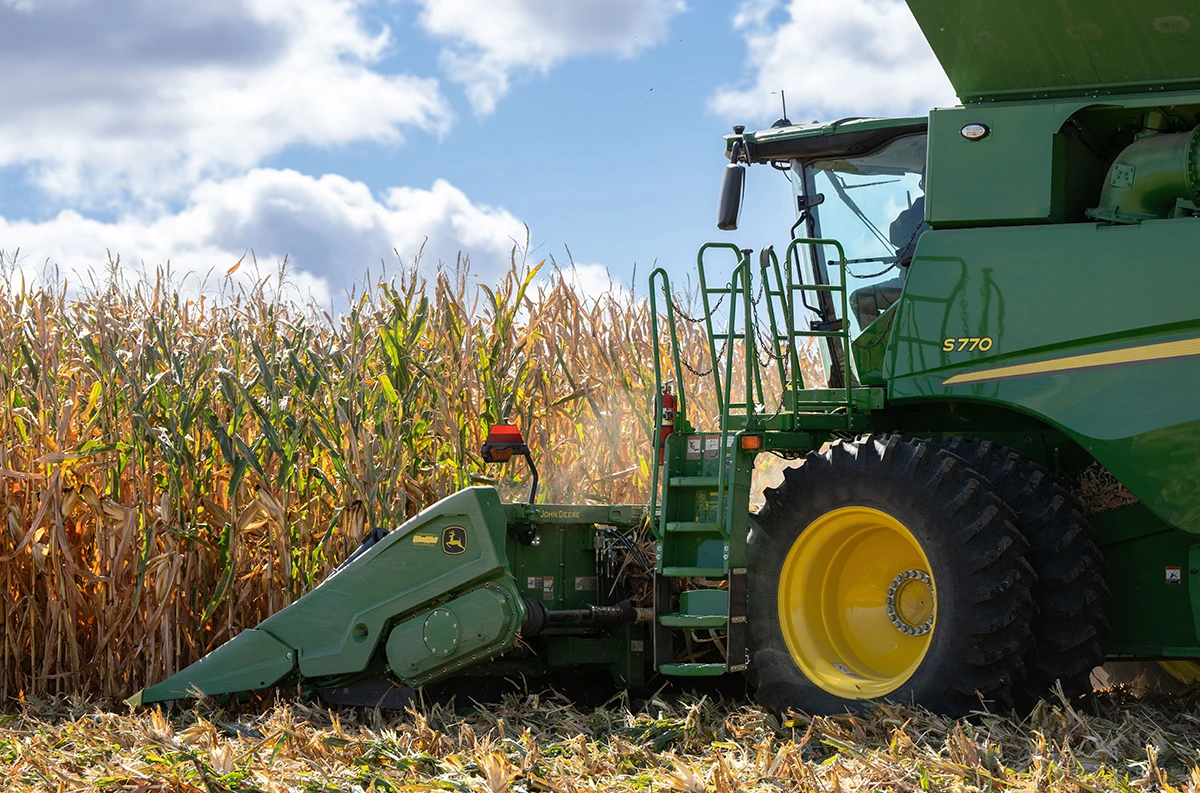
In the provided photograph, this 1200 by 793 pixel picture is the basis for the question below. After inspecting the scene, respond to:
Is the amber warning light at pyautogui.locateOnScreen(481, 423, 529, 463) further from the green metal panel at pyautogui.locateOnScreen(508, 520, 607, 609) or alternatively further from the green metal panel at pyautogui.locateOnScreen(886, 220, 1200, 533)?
the green metal panel at pyautogui.locateOnScreen(886, 220, 1200, 533)

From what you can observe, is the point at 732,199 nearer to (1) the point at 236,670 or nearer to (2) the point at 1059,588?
(2) the point at 1059,588

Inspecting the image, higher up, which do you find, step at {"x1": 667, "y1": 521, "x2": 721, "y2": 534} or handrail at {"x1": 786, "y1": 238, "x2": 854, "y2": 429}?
handrail at {"x1": 786, "y1": 238, "x2": 854, "y2": 429}

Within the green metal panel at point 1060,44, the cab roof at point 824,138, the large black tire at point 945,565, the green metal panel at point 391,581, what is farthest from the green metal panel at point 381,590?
the green metal panel at point 1060,44

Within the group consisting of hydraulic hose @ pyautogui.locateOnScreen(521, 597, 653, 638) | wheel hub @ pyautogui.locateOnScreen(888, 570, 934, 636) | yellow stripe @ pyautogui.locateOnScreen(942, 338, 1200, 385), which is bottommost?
hydraulic hose @ pyautogui.locateOnScreen(521, 597, 653, 638)

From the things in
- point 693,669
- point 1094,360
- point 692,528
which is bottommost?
point 693,669

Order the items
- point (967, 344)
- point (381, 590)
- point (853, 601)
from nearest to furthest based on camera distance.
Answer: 1. point (967, 344)
2. point (853, 601)
3. point (381, 590)

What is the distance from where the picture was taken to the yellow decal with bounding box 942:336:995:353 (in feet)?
15.0

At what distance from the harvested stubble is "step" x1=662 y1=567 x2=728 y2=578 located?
161 cm

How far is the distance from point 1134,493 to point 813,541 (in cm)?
113

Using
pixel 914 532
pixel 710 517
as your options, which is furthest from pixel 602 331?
pixel 914 532

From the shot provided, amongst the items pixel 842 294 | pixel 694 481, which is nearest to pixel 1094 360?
pixel 842 294

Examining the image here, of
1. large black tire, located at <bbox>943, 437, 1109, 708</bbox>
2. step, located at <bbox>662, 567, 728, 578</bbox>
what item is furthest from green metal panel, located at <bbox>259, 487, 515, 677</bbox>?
large black tire, located at <bbox>943, 437, 1109, 708</bbox>

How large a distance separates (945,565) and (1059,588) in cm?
37

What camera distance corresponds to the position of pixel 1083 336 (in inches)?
172
